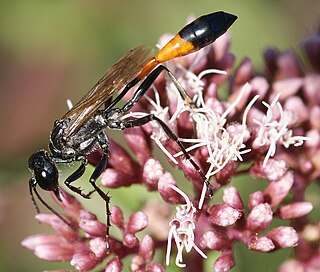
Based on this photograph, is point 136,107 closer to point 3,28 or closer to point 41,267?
point 41,267

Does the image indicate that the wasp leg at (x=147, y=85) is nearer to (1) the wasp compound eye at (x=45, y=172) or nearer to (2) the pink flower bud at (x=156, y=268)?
(1) the wasp compound eye at (x=45, y=172)

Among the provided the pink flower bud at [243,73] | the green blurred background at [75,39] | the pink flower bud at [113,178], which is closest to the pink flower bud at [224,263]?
the pink flower bud at [113,178]

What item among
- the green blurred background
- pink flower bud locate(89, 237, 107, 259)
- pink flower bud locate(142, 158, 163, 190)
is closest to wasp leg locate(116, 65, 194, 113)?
pink flower bud locate(142, 158, 163, 190)

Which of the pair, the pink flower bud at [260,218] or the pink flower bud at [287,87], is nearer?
the pink flower bud at [260,218]

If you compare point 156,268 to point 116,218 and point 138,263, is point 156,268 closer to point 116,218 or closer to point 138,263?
point 138,263

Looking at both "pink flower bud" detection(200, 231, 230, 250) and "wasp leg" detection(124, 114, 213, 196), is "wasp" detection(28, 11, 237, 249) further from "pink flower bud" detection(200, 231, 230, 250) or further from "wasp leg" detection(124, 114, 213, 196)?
"pink flower bud" detection(200, 231, 230, 250)

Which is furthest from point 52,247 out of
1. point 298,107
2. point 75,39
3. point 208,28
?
point 75,39
